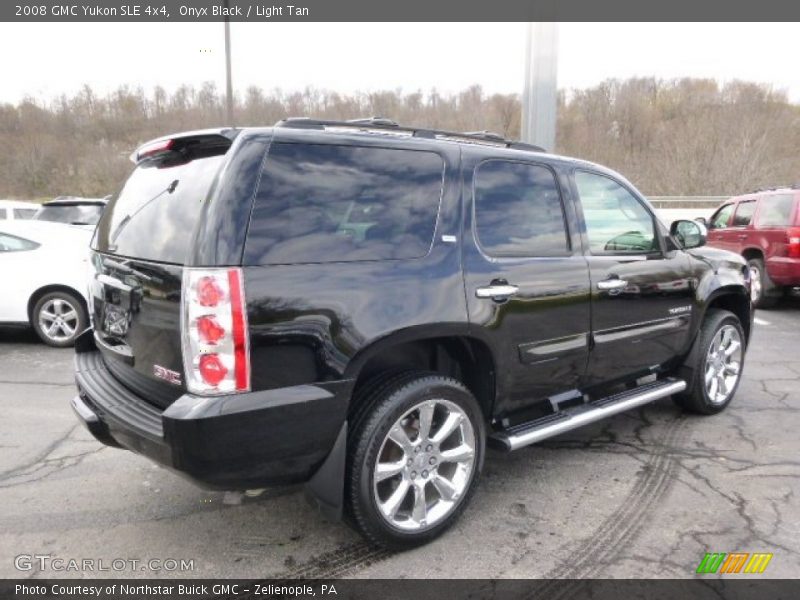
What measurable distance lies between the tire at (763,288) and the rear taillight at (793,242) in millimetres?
585

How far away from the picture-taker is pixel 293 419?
7.93ft

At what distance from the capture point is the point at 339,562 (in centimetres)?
276

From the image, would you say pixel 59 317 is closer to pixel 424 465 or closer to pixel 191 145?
pixel 191 145

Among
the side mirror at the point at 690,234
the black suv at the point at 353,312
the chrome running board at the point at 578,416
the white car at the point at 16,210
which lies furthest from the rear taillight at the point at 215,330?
the white car at the point at 16,210

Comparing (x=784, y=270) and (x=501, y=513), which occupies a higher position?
(x=784, y=270)

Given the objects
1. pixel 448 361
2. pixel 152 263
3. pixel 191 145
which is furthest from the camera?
pixel 448 361

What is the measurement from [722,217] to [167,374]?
10436 mm

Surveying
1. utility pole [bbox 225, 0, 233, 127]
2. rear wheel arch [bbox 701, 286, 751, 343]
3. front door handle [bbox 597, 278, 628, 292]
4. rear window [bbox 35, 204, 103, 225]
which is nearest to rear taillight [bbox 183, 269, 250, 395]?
front door handle [bbox 597, 278, 628, 292]

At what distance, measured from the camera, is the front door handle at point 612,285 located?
11.8 ft

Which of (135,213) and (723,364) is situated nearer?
(135,213)

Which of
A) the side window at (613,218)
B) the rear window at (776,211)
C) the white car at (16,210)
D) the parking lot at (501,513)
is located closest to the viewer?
the parking lot at (501,513)

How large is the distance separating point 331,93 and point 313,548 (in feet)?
108

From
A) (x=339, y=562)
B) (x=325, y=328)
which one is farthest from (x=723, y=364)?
(x=325, y=328)

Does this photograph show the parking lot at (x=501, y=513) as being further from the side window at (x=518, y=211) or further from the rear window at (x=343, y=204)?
the side window at (x=518, y=211)
